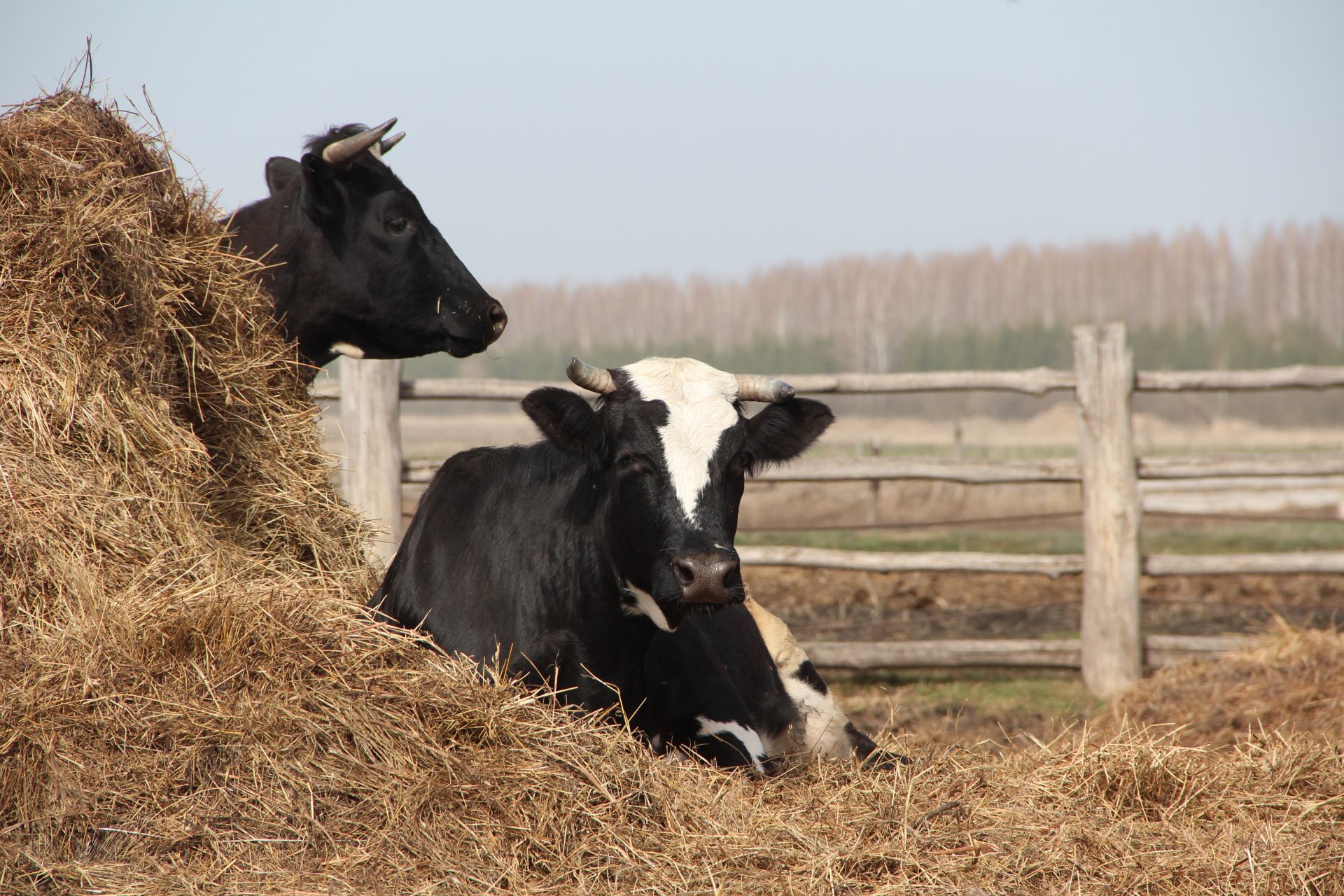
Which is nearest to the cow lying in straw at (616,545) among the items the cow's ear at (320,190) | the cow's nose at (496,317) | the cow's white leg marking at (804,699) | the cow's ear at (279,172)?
the cow's white leg marking at (804,699)

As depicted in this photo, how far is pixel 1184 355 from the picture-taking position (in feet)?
133

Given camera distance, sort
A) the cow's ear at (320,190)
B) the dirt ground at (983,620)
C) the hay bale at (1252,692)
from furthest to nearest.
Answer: the dirt ground at (983,620) < the hay bale at (1252,692) < the cow's ear at (320,190)

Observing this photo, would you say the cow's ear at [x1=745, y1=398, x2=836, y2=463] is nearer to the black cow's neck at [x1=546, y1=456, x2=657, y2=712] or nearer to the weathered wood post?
the black cow's neck at [x1=546, y1=456, x2=657, y2=712]

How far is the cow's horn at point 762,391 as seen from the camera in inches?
142

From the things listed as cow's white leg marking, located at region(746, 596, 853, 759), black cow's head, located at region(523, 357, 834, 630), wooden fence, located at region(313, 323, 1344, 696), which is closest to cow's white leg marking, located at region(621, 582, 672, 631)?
black cow's head, located at region(523, 357, 834, 630)

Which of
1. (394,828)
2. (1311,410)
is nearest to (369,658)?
(394,828)

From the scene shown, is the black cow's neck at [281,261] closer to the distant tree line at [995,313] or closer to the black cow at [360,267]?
the black cow at [360,267]

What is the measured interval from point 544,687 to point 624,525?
51cm

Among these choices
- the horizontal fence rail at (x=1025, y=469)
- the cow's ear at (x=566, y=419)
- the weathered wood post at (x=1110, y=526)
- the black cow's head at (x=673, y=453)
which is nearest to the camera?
the black cow's head at (x=673, y=453)

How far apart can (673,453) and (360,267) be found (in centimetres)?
193

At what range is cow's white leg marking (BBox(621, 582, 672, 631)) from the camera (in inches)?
134

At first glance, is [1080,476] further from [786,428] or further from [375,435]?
[375,435]

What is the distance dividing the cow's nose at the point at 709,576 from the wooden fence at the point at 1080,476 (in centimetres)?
372

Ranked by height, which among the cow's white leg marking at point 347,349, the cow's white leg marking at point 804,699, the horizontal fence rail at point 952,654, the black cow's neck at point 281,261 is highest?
the black cow's neck at point 281,261
